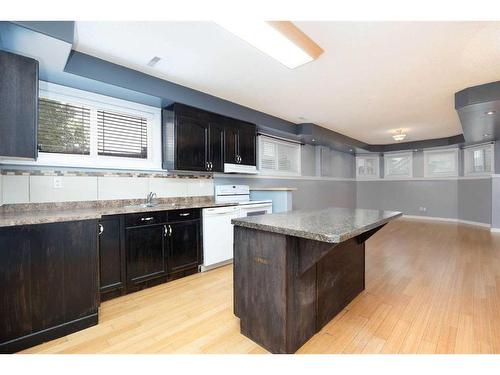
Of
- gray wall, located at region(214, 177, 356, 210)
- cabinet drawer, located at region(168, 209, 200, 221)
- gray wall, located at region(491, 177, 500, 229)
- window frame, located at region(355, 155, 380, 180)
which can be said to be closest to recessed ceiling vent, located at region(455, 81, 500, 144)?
gray wall, located at region(491, 177, 500, 229)

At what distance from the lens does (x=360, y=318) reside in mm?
1999

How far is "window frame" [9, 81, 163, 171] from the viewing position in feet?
8.05

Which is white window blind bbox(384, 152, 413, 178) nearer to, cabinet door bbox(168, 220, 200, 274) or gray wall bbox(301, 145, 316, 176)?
gray wall bbox(301, 145, 316, 176)

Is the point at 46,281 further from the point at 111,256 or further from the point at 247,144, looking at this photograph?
the point at 247,144

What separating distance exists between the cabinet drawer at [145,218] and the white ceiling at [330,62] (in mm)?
1610

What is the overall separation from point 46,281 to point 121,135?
185 centimetres

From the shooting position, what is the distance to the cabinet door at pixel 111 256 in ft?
7.51

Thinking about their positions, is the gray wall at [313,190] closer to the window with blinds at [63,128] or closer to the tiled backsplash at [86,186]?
the tiled backsplash at [86,186]

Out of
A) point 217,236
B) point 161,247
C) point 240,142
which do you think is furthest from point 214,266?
point 240,142

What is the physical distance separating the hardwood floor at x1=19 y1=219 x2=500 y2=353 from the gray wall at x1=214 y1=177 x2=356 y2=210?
1877 mm
